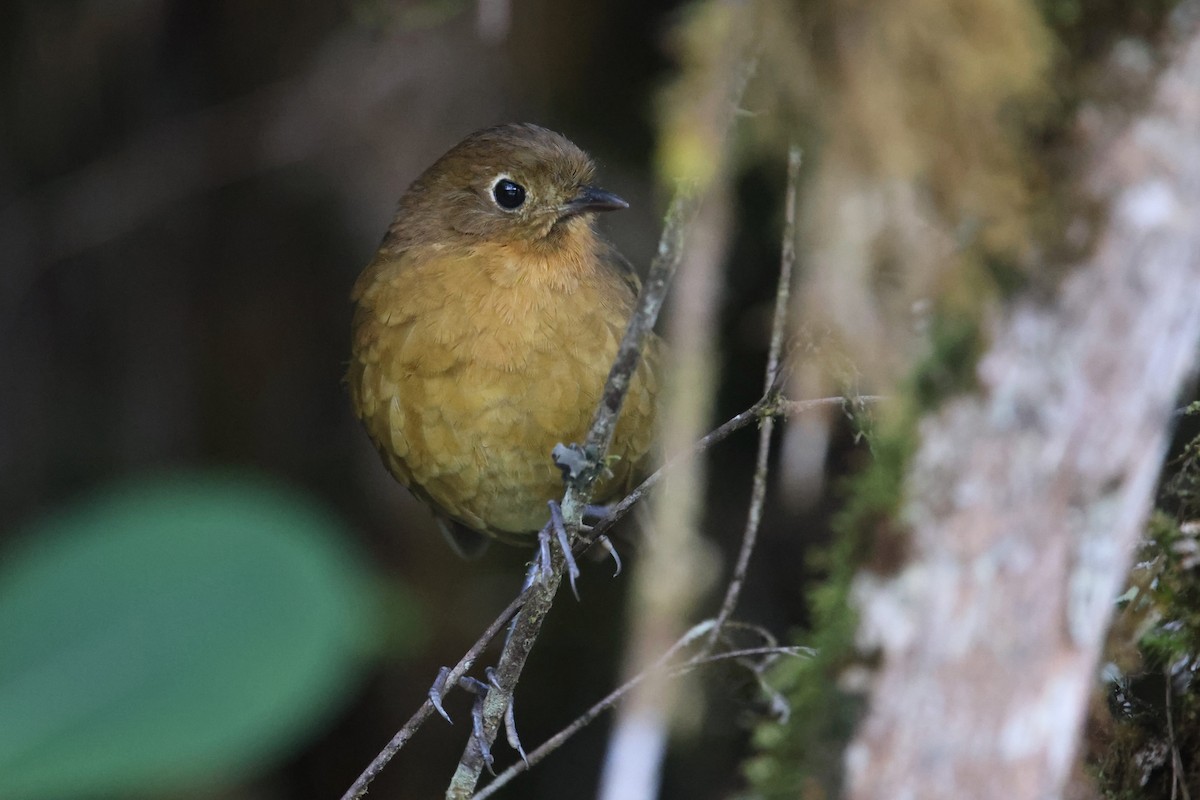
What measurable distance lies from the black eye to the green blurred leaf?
204 centimetres

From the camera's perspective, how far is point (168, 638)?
3.63 ft

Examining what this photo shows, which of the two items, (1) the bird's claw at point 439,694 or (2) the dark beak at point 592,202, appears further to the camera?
(2) the dark beak at point 592,202

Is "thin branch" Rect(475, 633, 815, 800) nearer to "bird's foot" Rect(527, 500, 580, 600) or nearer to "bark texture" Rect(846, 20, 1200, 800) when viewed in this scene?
"bird's foot" Rect(527, 500, 580, 600)

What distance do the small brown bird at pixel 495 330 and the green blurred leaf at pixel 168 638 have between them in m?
1.72

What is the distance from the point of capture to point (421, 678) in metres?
5.45

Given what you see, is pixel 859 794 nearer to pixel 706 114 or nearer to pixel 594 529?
pixel 594 529

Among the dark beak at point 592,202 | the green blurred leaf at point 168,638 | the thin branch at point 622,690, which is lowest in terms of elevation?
the thin branch at point 622,690

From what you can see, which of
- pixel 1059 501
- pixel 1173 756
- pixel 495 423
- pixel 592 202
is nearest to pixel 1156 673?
pixel 1173 756

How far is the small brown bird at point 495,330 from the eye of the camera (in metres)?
3.04

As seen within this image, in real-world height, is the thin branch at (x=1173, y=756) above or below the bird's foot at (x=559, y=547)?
below

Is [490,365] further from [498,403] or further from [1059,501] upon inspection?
[1059,501]

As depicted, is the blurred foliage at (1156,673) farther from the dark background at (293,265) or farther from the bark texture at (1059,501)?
the dark background at (293,265)

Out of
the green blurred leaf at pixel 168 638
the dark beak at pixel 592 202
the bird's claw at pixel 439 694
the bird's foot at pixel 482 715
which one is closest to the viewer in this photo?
the green blurred leaf at pixel 168 638

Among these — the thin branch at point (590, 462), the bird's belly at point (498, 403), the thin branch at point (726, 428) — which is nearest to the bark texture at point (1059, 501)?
the thin branch at point (726, 428)
